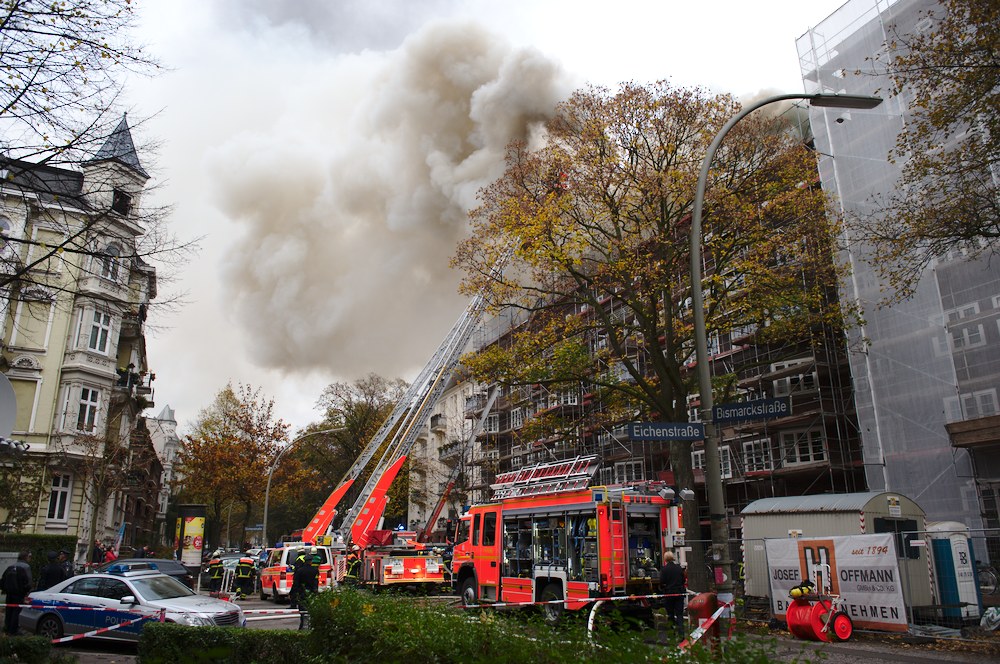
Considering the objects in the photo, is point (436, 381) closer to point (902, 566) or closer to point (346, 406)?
point (902, 566)

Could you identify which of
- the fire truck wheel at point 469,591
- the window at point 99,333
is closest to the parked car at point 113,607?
the fire truck wheel at point 469,591

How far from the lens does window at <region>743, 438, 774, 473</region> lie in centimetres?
3390

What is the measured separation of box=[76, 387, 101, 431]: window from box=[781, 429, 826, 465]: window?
100 ft

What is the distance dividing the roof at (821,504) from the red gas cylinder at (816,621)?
3.74 meters

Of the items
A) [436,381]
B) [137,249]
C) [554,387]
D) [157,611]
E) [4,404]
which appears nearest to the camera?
[4,404]

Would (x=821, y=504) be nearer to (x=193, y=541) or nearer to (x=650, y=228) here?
(x=650, y=228)

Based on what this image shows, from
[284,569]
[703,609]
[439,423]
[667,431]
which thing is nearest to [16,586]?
[284,569]

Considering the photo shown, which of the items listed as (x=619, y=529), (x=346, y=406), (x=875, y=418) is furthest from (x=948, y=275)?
(x=346, y=406)

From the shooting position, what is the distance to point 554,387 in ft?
71.4

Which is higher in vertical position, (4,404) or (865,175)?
(865,175)

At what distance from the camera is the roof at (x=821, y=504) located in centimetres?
1606

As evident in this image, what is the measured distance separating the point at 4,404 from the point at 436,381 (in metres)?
Result: 20.2

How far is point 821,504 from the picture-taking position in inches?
669

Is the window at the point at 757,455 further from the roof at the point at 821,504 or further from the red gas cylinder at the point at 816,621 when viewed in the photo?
the red gas cylinder at the point at 816,621
